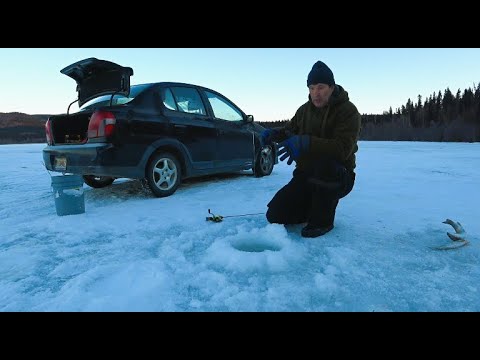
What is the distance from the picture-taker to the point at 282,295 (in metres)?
1.73

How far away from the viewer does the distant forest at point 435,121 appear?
41250mm

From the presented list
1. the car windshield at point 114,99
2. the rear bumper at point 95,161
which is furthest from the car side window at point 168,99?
the rear bumper at point 95,161

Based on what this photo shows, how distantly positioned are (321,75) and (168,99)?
8.11ft

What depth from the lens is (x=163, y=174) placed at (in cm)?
435

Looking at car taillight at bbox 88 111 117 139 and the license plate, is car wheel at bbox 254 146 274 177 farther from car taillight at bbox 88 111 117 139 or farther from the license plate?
the license plate

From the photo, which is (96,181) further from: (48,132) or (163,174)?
(163,174)

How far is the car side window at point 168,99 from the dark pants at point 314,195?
7.34ft

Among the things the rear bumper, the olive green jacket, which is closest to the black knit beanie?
the olive green jacket
